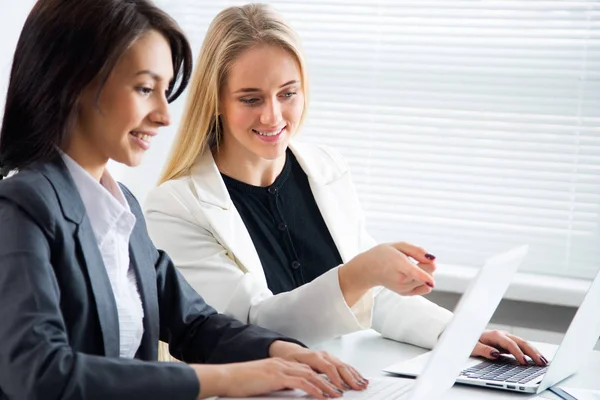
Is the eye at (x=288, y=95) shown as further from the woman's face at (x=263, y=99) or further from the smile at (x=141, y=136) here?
the smile at (x=141, y=136)

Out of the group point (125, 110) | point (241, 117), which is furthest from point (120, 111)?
point (241, 117)

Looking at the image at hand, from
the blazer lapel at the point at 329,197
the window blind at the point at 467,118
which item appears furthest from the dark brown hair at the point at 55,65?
the window blind at the point at 467,118

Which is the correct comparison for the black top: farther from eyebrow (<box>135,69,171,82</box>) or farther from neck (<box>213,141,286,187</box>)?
eyebrow (<box>135,69,171,82</box>)

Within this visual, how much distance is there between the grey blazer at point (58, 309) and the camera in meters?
1.19

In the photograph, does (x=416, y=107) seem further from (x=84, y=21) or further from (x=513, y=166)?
(x=84, y=21)

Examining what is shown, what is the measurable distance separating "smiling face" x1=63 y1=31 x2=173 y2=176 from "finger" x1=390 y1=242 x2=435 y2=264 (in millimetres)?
477

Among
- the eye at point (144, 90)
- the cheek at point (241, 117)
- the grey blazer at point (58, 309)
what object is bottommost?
the grey blazer at point (58, 309)

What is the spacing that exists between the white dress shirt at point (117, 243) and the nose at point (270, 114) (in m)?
0.73

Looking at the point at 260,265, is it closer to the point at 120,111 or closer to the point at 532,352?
the point at 532,352

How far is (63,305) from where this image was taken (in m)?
1.30

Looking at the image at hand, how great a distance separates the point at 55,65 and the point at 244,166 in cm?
101

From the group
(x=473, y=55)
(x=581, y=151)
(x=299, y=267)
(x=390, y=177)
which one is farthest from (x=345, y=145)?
(x=299, y=267)

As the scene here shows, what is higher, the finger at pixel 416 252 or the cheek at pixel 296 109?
the cheek at pixel 296 109

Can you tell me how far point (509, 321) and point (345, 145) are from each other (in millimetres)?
830
